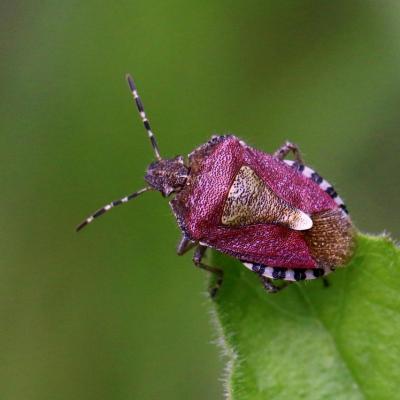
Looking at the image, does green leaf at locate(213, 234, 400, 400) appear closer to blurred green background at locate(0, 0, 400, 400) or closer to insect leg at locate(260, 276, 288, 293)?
insect leg at locate(260, 276, 288, 293)

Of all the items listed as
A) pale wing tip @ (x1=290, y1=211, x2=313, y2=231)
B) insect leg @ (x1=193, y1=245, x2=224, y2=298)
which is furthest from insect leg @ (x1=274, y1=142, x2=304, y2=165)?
insect leg @ (x1=193, y1=245, x2=224, y2=298)

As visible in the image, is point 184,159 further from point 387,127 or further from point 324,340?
point 387,127

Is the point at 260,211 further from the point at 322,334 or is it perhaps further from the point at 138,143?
the point at 138,143

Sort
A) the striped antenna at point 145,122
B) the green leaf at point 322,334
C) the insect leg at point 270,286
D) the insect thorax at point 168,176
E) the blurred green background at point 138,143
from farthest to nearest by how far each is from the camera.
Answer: the blurred green background at point 138,143, the striped antenna at point 145,122, the insect thorax at point 168,176, the insect leg at point 270,286, the green leaf at point 322,334

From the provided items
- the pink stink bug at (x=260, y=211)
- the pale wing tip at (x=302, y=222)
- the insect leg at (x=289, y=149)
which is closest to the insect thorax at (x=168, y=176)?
the pink stink bug at (x=260, y=211)

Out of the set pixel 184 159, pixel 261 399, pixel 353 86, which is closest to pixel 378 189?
pixel 353 86

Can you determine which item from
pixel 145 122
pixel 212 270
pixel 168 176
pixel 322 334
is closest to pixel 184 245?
pixel 168 176

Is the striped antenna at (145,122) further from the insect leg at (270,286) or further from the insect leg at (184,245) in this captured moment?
the insect leg at (270,286)
